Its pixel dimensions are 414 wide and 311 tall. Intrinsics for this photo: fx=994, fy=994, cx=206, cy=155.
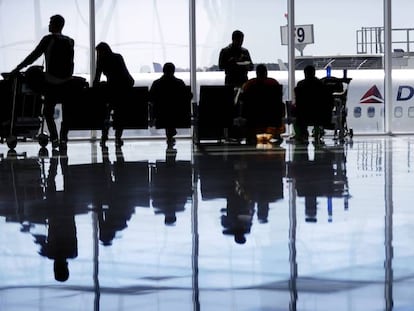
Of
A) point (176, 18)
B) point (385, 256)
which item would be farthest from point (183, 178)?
point (176, 18)

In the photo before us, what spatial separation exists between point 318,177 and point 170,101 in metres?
5.37

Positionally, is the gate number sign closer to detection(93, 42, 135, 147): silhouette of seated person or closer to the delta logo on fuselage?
the delta logo on fuselage

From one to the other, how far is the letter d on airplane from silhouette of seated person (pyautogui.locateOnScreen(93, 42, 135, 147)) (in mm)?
7819

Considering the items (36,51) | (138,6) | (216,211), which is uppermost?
(138,6)

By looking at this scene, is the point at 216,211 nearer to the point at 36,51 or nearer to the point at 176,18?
the point at 36,51

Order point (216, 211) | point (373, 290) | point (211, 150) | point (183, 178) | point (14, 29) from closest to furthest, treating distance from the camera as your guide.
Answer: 1. point (373, 290)
2. point (216, 211)
3. point (183, 178)
4. point (211, 150)
5. point (14, 29)

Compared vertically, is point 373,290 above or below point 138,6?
below

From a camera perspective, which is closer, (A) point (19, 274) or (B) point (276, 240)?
(A) point (19, 274)

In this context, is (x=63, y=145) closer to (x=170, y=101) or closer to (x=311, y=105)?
(x=170, y=101)

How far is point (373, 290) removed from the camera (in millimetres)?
2275

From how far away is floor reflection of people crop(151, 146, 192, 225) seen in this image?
4.25m

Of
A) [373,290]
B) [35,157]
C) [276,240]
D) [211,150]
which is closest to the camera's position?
[373,290]

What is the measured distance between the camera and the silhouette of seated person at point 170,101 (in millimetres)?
11164

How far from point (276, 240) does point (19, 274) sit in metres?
0.93
